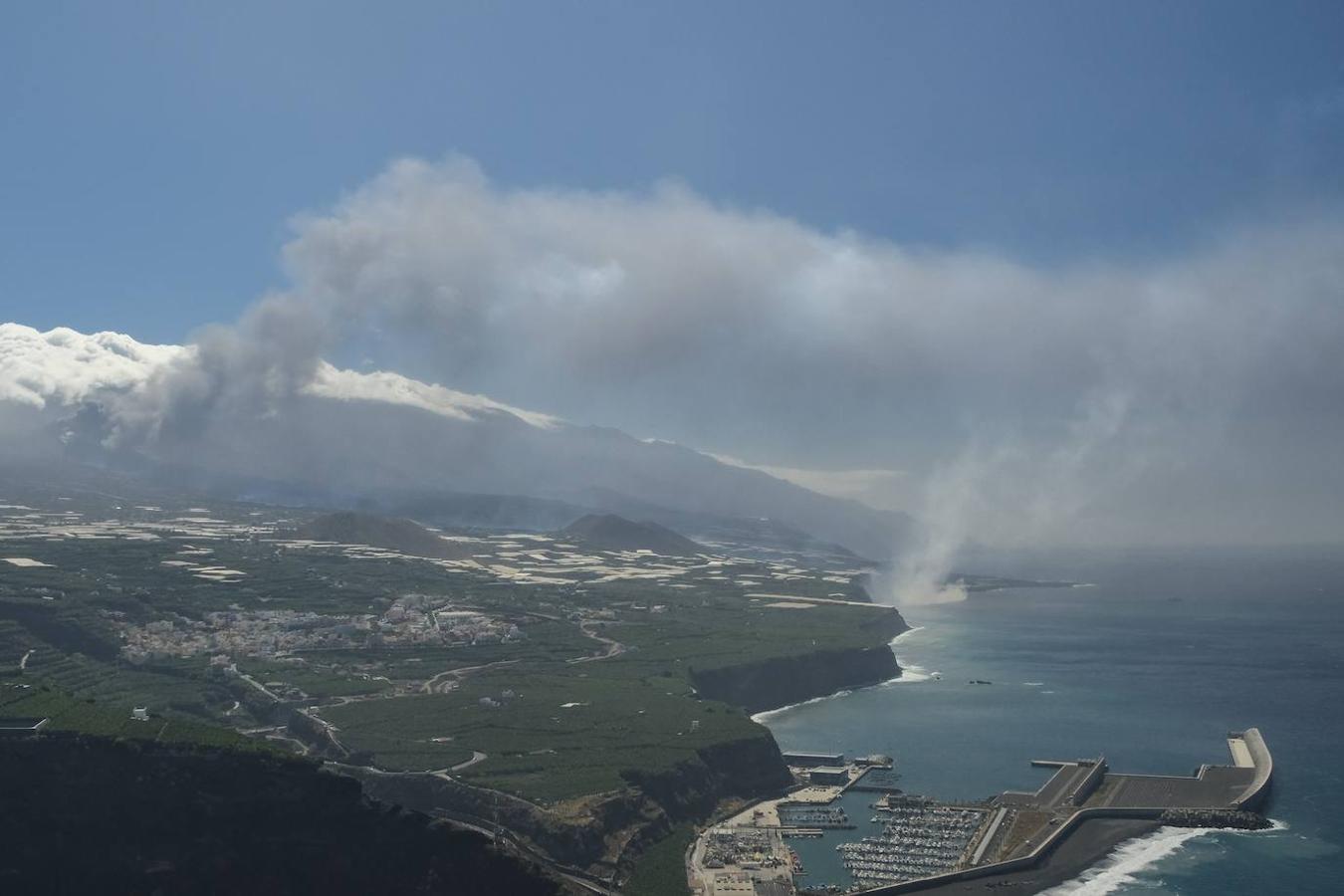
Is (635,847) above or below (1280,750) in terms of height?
below

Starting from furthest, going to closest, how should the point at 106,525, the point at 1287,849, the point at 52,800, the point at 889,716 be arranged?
1. the point at 106,525
2. the point at 889,716
3. the point at 1287,849
4. the point at 52,800

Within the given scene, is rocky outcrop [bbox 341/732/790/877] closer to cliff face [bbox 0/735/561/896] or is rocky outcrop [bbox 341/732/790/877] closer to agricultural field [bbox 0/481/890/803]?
agricultural field [bbox 0/481/890/803]

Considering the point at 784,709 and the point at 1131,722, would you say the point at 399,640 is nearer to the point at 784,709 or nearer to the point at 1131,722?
the point at 784,709

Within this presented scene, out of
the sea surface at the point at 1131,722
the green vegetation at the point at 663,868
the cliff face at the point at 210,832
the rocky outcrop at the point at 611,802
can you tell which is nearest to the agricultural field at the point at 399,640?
the rocky outcrop at the point at 611,802

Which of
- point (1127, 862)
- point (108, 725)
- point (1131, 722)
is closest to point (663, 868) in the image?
point (1127, 862)

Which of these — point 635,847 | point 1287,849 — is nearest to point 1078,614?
point 1287,849

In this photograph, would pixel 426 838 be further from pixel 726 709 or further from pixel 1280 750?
pixel 1280 750

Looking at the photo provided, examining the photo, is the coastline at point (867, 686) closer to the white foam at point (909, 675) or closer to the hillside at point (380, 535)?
the white foam at point (909, 675)
